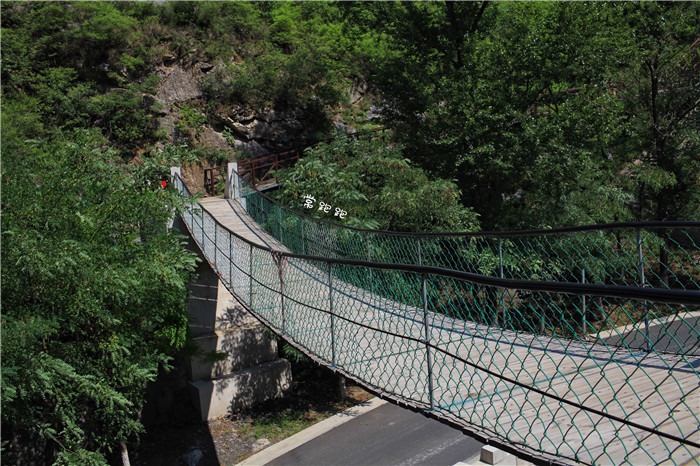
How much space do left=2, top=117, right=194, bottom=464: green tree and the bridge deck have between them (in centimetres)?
203

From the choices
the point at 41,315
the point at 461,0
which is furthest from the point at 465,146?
the point at 41,315

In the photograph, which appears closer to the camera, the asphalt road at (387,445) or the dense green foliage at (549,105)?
the asphalt road at (387,445)

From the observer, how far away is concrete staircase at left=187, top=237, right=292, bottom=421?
10.3m

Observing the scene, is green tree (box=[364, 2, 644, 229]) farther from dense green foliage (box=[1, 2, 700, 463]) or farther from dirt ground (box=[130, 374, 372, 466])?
dirt ground (box=[130, 374, 372, 466])

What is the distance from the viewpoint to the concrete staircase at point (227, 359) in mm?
10336

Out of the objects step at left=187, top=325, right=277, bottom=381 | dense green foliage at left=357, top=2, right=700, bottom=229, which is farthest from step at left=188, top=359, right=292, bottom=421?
dense green foliage at left=357, top=2, right=700, bottom=229

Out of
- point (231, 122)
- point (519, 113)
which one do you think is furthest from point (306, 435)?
point (231, 122)

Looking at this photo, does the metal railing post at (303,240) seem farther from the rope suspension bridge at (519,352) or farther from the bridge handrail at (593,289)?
the bridge handrail at (593,289)

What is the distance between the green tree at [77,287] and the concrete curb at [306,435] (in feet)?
7.37

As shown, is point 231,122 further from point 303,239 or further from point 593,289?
point 593,289

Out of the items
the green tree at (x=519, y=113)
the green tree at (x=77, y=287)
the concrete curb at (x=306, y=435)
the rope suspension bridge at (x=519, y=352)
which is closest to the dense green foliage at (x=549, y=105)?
the green tree at (x=519, y=113)

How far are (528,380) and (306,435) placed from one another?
270 inches

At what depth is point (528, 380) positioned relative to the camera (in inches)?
125

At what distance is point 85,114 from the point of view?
16.2 metres
